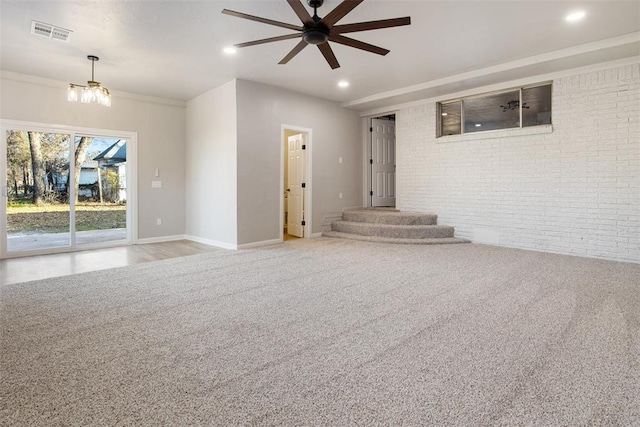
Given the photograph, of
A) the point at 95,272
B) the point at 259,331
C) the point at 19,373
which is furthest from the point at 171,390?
the point at 95,272

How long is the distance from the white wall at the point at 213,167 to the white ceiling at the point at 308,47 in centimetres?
45

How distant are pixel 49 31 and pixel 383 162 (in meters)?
6.49

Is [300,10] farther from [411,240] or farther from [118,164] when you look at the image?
[118,164]

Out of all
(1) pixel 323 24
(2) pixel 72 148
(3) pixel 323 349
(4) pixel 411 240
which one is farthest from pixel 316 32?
(2) pixel 72 148

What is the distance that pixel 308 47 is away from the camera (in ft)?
14.1

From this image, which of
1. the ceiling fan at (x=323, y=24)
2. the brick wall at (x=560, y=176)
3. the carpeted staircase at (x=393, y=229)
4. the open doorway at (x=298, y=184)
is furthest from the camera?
the open doorway at (x=298, y=184)

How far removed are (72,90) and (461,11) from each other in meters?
5.10

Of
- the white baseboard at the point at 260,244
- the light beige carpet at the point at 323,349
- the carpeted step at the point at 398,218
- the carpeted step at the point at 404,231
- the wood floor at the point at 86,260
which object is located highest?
the carpeted step at the point at 398,218

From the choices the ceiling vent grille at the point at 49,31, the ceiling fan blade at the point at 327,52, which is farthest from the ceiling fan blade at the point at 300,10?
the ceiling vent grille at the point at 49,31

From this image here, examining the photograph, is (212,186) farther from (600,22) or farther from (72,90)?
(600,22)

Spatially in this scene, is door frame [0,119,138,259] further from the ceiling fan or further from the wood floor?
the ceiling fan

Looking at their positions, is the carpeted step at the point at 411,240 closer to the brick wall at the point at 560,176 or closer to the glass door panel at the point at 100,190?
the brick wall at the point at 560,176

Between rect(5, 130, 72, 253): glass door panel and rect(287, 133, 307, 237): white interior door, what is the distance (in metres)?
4.00

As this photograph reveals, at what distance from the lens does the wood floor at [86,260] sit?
13.7 ft
